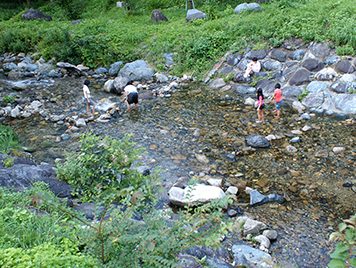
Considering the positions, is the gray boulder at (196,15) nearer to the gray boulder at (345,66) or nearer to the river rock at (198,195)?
the gray boulder at (345,66)

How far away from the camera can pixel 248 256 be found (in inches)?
174

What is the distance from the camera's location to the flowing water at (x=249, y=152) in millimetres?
5332

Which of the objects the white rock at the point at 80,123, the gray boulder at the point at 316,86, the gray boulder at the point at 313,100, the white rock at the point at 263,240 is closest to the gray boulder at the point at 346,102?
the gray boulder at the point at 313,100

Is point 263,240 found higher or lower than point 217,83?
higher

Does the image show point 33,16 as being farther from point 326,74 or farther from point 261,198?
point 261,198

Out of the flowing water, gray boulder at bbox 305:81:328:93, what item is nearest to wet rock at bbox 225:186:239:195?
the flowing water

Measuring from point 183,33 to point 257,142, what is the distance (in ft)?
36.5

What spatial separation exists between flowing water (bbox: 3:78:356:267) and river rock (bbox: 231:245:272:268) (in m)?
0.28

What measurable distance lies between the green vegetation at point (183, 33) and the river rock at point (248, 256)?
33.4 ft

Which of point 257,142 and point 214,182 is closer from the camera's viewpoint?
point 214,182

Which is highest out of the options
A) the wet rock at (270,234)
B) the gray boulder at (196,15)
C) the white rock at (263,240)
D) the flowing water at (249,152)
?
the gray boulder at (196,15)

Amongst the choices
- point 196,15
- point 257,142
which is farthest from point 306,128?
point 196,15

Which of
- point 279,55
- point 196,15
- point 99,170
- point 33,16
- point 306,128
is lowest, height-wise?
point 306,128

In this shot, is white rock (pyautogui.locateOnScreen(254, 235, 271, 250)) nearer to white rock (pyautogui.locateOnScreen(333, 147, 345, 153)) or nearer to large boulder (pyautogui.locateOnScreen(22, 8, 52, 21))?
white rock (pyautogui.locateOnScreen(333, 147, 345, 153))
